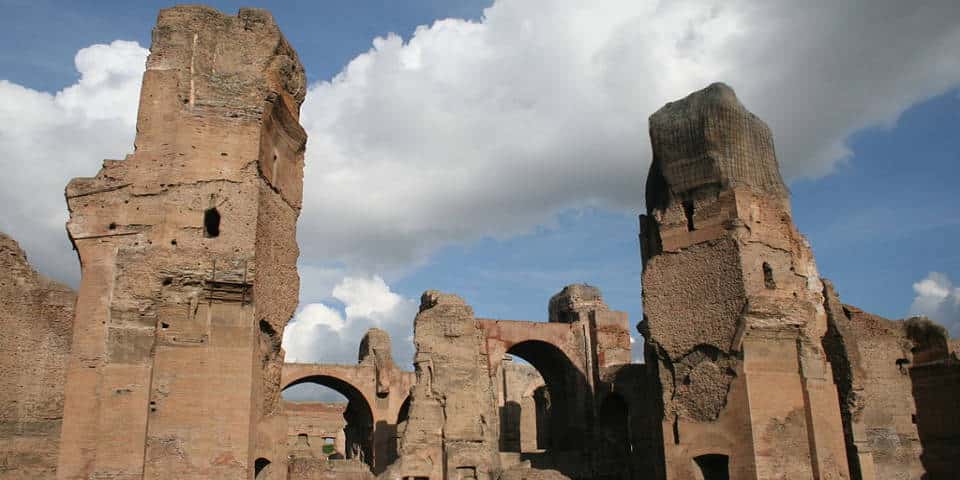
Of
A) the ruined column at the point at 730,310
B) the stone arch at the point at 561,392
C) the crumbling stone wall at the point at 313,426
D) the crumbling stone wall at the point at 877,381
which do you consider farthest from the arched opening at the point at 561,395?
the crumbling stone wall at the point at 313,426

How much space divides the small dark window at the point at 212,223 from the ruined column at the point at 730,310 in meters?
9.40

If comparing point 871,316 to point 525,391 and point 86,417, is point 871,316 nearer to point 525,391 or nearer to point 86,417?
point 525,391

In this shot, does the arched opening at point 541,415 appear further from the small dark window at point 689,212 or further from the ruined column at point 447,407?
the small dark window at point 689,212

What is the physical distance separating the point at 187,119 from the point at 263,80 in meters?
1.28

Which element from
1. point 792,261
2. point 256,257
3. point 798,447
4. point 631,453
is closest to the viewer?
point 256,257

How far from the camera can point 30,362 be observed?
44.0 ft

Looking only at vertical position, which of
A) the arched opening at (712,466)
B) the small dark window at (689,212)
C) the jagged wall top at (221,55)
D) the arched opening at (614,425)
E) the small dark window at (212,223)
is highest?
the jagged wall top at (221,55)

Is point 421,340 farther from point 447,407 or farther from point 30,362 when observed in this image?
point 30,362

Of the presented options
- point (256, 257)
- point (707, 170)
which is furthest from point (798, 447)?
point (256, 257)

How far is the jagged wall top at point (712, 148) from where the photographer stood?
1747 cm

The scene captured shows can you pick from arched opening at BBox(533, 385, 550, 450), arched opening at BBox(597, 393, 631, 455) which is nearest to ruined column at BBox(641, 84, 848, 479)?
arched opening at BBox(597, 393, 631, 455)

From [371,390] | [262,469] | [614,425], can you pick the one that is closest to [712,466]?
[614,425]

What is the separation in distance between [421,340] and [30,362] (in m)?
8.93

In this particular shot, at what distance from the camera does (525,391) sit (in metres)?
32.6
